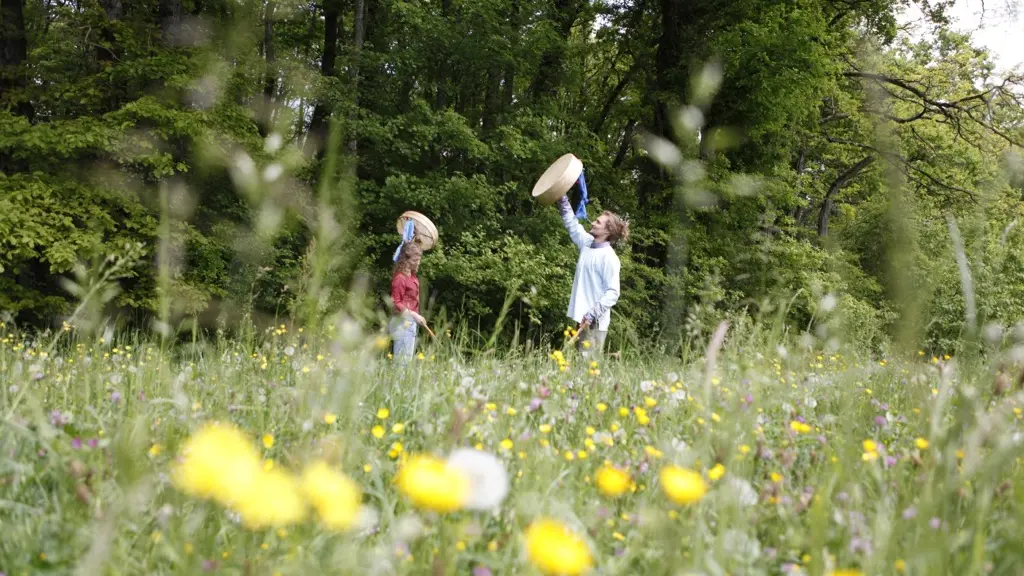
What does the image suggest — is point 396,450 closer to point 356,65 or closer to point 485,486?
point 485,486

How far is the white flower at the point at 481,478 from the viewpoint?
0.94m

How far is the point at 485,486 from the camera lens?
973mm

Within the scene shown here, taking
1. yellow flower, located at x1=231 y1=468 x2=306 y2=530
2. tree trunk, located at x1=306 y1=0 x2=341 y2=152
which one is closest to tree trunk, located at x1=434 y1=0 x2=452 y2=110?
tree trunk, located at x1=306 y1=0 x2=341 y2=152

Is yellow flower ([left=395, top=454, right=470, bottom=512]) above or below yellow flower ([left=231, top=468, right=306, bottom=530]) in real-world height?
above

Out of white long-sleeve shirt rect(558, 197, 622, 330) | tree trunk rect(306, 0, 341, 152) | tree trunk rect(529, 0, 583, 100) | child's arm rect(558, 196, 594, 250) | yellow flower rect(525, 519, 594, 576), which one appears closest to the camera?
yellow flower rect(525, 519, 594, 576)

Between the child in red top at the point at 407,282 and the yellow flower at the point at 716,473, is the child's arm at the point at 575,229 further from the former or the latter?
the yellow flower at the point at 716,473

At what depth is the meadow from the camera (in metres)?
1.02

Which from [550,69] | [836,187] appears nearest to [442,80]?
[550,69]

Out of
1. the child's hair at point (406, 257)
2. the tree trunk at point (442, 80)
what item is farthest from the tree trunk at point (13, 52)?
the child's hair at point (406, 257)

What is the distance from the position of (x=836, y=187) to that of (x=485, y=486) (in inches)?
846

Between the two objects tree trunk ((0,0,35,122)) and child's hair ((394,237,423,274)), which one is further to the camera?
tree trunk ((0,0,35,122))

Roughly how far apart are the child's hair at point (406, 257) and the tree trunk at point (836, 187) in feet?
49.9

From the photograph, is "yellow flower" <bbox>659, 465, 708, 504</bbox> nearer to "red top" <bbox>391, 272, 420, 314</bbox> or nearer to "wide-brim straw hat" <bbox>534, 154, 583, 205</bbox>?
"red top" <bbox>391, 272, 420, 314</bbox>

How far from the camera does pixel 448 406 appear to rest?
7.42 feet
